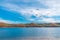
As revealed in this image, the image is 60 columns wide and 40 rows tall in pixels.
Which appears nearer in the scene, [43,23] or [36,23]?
[43,23]

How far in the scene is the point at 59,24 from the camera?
657 centimetres

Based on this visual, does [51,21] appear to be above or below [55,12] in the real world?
below

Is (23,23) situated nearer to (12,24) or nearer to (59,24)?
(12,24)

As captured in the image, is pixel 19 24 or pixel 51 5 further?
pixel 51 5

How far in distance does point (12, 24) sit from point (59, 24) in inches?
93.6

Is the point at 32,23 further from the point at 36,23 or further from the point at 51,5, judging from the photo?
the point at 51,5

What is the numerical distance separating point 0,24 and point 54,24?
2.65 meters

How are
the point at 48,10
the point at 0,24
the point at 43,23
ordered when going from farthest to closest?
the point at 48,10 < the point at 0,24 < the point at 43,23

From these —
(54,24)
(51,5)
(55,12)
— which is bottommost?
(54,24)

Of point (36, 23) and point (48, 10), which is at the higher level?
point (48, 10)

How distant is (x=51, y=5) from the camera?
7.17 meters

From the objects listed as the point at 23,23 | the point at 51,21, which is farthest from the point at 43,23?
the point at 23,23

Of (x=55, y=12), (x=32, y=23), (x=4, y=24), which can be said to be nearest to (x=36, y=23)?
(x=32, y=23)

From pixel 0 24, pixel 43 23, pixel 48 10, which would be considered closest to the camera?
pixel 43 23
